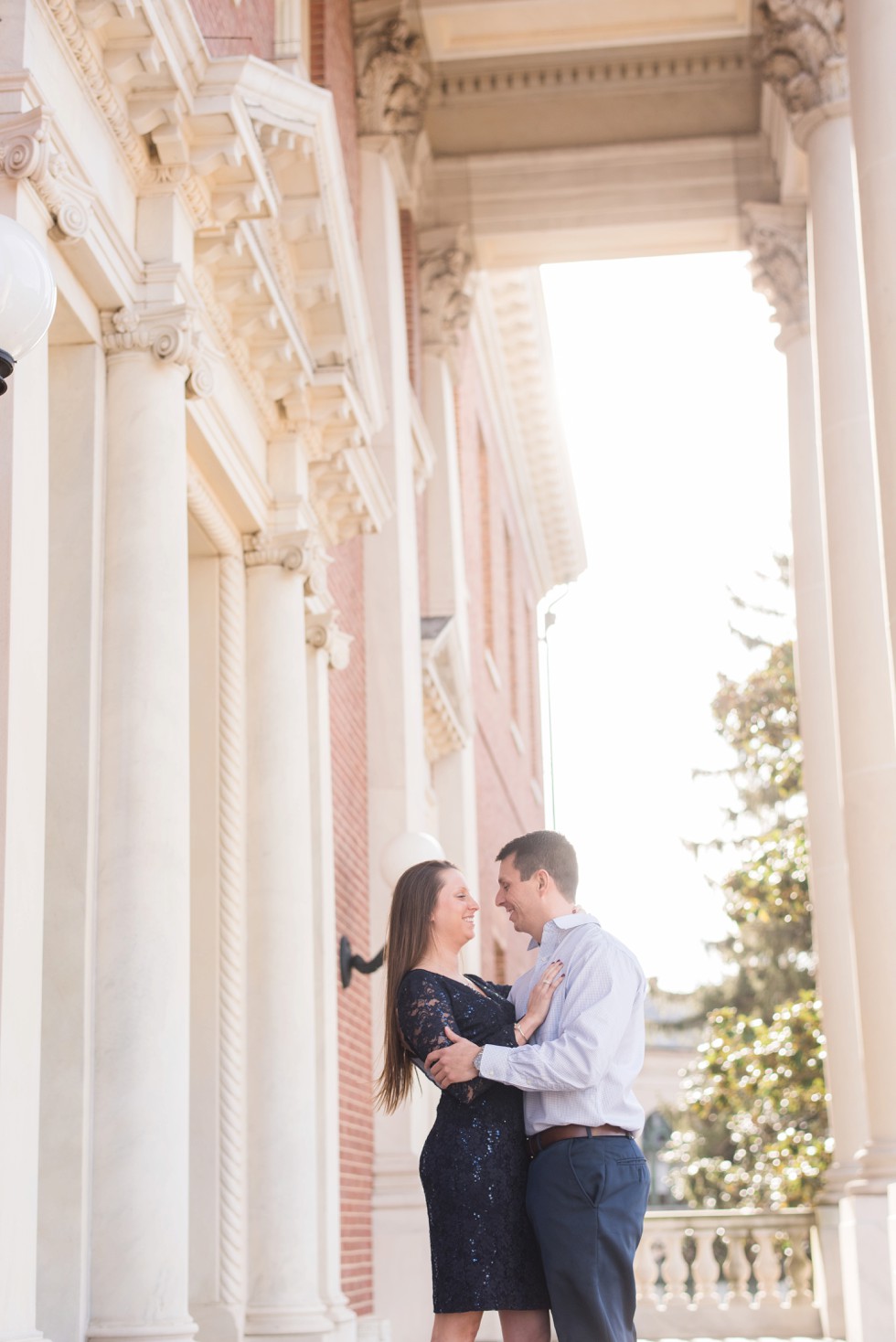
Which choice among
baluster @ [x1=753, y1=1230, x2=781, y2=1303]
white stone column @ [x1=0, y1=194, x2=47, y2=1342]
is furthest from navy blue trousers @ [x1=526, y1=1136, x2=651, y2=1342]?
baluster @ [x1=753, y1=1230, x2=781, y2=1303]

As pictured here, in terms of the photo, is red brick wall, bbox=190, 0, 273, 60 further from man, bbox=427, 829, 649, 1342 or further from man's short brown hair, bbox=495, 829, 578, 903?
man, bbox=427, 829, 649, 1342

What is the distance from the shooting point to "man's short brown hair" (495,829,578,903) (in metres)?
5.09

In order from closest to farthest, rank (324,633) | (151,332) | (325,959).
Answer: (151,332) → (325,959) → (324,633)

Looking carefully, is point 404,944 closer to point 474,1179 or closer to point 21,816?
point 474,1179

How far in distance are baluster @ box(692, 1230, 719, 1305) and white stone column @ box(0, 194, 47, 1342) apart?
1226cm

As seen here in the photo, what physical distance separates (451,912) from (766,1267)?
1320 centimetres

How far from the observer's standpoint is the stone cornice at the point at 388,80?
1562 cm

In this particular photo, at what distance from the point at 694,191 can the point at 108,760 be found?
14.2 metres

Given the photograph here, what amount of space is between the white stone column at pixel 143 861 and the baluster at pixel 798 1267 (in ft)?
37.7

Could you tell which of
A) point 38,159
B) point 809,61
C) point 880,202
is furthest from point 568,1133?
point 809,61

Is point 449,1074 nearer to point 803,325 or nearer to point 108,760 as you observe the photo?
point 108,760

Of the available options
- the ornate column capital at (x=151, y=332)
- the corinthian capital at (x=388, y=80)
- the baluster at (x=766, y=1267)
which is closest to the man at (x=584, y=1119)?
the ornate column capital at (x=151, y=332)

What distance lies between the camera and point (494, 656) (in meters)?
24.6

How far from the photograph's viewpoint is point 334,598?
13023 mm
